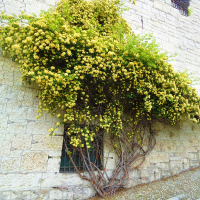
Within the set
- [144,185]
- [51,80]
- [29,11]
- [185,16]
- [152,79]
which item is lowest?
[144,185]

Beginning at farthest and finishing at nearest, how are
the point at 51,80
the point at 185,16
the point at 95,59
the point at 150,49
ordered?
the point at 185,16 → the point at 150,49 → the point at 95,59 → the point at 51,80

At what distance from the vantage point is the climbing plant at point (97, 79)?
2.13m

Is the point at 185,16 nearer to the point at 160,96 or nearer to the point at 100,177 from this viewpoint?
the point at 160,96

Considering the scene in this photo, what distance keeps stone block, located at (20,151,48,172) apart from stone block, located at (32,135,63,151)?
0.31ft

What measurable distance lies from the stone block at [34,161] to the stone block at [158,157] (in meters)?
2.23

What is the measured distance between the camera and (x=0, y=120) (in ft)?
7.79

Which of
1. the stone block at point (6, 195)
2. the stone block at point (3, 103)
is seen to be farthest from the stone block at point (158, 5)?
the stone block at point (6, 195)

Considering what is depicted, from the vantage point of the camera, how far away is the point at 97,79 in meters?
2.49

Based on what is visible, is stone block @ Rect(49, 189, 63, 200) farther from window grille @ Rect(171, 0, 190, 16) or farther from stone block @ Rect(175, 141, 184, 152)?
window grille @ Rect(171, 0, 190, 16)

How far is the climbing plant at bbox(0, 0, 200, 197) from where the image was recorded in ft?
6.98

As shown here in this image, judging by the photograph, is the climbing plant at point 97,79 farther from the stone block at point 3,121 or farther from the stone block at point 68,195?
the stone block at point 3,121

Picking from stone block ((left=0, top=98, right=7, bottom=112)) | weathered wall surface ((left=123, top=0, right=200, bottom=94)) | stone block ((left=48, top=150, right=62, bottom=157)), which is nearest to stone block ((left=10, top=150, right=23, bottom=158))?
stone block ((left=48, top=150, right=62, bottom=157))

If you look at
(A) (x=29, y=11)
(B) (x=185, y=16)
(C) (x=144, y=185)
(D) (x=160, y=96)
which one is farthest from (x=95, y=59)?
(B) (x=185, y=16)

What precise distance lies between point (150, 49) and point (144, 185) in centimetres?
260
